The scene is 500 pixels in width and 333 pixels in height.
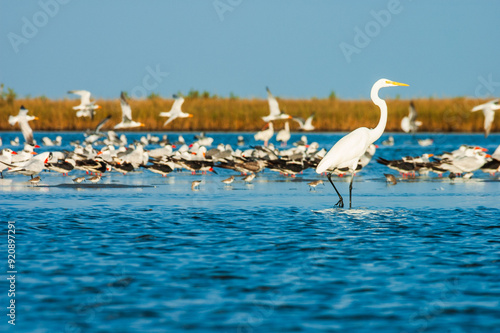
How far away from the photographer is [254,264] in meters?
7.93

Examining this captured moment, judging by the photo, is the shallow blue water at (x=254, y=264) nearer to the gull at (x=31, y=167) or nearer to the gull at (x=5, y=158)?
the gull at (x=31, y=167)

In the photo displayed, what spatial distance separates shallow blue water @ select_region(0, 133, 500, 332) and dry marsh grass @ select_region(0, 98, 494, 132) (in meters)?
36.7

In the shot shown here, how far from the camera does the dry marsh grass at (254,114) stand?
5034 centimetres

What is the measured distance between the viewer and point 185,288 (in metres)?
6.90

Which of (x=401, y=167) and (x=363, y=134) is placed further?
(x=401, y=167)

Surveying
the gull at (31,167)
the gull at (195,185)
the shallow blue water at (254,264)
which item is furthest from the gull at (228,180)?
the gull at (31,167)

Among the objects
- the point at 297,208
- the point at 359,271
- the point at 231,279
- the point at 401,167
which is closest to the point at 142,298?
the point at 231,279

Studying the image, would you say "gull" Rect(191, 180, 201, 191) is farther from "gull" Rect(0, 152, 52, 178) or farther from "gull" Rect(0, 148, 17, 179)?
"gull" Rect(0, 148, 17, 179)

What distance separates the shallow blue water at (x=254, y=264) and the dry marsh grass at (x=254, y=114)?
36744 mm

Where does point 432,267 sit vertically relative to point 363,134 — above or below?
below

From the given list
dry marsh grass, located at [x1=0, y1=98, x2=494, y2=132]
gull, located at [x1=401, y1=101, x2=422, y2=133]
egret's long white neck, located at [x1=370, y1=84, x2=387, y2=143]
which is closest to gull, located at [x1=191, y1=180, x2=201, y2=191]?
egret's long white neck, located at [x1=370, y1=84, x2=387, y2=143]

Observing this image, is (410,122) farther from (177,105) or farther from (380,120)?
(380,120)

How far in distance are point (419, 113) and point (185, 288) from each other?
1777 inches

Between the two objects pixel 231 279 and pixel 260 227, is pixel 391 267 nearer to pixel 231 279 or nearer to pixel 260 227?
pixel 231 279
